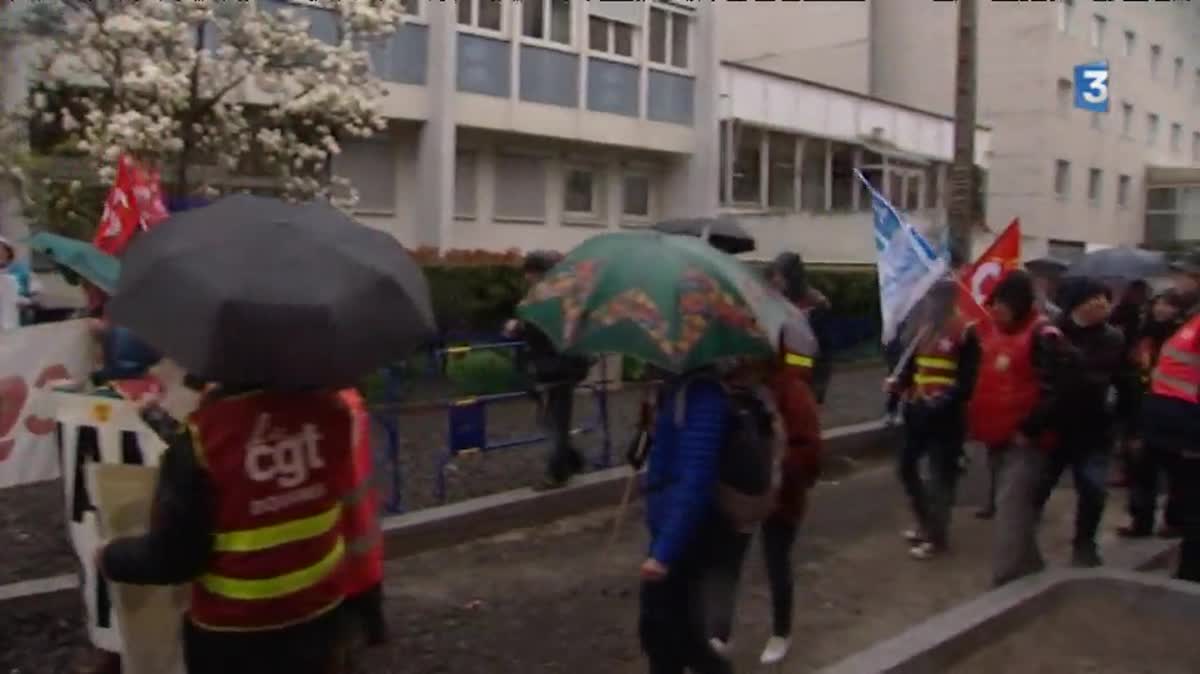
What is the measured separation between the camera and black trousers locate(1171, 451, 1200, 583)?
6.71 meters

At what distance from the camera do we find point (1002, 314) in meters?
7.02

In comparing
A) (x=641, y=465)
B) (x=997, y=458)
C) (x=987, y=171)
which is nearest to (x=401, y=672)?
(x=641, y=465)

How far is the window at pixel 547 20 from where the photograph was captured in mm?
22812

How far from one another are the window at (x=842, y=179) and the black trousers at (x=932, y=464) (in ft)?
76.4

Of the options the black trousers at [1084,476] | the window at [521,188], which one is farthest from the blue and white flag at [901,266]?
the window at [521,188]

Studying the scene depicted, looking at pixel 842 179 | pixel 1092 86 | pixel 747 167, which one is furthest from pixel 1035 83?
pixel 747 167

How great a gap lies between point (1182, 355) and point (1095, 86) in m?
35.5

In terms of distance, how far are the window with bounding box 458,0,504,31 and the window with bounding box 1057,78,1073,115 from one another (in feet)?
77.1

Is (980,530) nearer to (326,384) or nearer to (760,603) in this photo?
(760,603)

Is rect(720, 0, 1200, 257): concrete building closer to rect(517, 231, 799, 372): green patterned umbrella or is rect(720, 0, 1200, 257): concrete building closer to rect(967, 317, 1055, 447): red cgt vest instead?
rect(967, 317, 1055, 447): red cgt vest

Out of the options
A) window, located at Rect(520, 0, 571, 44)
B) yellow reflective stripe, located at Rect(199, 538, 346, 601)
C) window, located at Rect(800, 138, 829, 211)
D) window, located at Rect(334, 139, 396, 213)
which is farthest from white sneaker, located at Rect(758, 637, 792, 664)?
window, located at Rect(800, 138, 829, 211)

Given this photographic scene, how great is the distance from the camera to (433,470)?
10031mm

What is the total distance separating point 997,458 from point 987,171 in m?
31.6

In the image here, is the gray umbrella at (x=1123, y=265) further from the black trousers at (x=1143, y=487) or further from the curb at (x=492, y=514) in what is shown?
the curb at (x=492, y=514)
